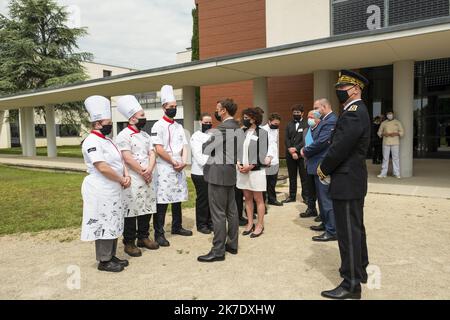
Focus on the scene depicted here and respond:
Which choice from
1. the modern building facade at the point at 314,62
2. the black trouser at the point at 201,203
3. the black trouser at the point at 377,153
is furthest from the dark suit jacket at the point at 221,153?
the black trouser at the point at 377,153

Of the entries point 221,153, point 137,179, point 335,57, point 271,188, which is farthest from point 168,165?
point 335,57

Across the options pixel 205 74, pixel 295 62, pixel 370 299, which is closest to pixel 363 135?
pixel 370 299

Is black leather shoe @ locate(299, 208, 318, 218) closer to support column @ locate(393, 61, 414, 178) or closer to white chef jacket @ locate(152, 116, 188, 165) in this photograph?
white chef jacket @ locate(152, 116, 188, 165)

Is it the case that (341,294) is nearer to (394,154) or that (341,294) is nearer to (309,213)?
(309,213)

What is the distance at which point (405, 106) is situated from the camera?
32.8 feet

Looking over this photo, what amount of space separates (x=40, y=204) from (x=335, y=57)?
7.84 meters

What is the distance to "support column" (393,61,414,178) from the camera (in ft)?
32.7

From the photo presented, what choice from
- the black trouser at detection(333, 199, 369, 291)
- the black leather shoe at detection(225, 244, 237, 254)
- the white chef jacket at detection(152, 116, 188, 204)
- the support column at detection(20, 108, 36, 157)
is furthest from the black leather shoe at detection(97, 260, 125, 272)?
the support column at detection(20, 108, 36, 157)

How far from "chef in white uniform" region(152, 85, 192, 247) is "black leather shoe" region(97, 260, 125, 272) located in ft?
2.99

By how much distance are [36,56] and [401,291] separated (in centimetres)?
3087
